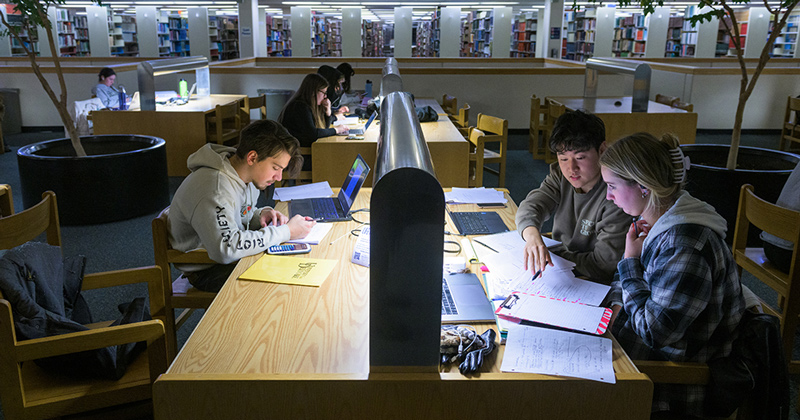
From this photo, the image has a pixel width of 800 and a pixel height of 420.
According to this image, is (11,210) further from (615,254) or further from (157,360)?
(615,254)

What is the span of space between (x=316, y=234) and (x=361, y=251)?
0.94 feet

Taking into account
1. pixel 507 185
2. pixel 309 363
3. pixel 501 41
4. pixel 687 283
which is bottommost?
pixel 507 185

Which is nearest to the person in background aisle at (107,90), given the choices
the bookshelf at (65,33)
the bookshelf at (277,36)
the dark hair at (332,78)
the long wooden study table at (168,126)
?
the long wooden study table at (168,126)

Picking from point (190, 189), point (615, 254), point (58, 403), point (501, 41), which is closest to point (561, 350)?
point (615, 254)

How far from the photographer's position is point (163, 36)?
46.7 feet

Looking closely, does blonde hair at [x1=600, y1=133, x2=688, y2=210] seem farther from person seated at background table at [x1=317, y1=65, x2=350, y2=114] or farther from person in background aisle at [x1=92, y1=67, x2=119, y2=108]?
person in background aisle at [x1=92, y1=67, x2=119, y2=108]

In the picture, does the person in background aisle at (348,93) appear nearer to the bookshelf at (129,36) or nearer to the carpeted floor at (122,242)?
the carpeted floor at (122,242)

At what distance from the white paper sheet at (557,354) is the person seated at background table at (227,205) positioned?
94 centimetres

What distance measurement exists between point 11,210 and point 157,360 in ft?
5.94

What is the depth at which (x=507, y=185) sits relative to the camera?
5.15m

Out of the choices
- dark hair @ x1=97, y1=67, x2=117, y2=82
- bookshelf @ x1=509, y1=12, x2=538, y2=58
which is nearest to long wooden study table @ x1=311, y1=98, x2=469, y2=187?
dark hair @ x1=97, y1=67, x2=117, y2=82

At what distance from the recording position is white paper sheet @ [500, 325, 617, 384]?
44.6 inches

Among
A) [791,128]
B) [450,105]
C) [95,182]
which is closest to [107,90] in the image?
[95,182]

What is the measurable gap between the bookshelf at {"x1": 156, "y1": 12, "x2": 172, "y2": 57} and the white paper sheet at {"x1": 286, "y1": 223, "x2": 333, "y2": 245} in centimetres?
1338
